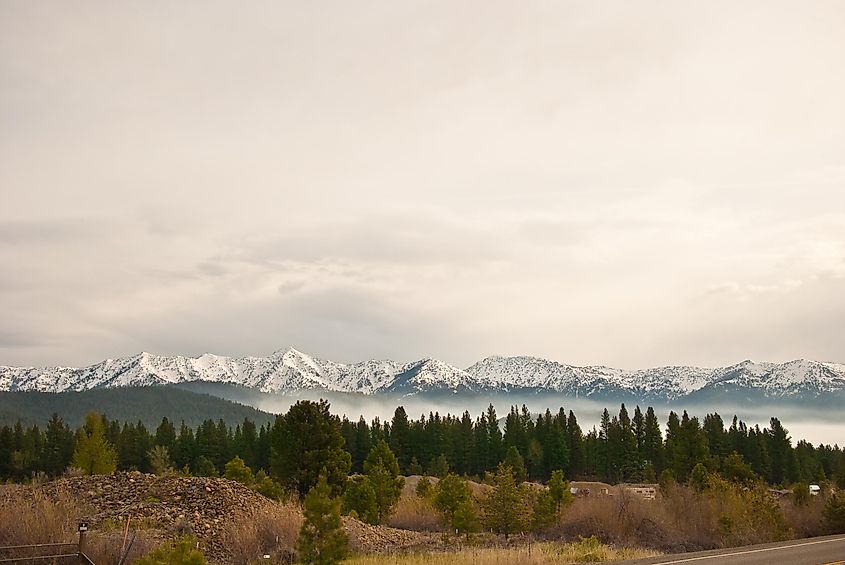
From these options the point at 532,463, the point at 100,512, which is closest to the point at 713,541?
the point at 100,512

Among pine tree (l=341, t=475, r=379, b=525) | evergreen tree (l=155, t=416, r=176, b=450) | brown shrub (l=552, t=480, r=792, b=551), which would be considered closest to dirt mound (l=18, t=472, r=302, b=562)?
pine tree (l=341, t=475, r=379, b=525)

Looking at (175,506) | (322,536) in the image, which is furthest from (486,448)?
(322,536)

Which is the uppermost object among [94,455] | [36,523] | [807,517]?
[36,523]

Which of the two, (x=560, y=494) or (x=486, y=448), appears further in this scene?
(x=486, y=448)

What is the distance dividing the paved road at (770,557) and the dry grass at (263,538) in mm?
11887

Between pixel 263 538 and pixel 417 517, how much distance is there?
23616 mm

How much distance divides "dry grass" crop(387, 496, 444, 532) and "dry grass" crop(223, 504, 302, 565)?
16.7 meters

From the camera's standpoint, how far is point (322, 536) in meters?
18.1

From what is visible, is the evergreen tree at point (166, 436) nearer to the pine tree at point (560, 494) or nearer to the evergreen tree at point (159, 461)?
the evergreen tree at point (159, 461)

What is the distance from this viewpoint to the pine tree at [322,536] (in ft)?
58.7

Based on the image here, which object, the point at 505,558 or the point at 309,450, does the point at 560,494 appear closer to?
the point at 309,450

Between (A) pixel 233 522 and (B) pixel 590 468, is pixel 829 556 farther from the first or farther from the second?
(B) pixel 590 468

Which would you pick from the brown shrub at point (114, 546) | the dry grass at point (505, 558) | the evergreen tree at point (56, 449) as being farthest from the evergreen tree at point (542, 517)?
the evergreen tree at point (56, 449)

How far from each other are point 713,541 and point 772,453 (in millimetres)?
92085
